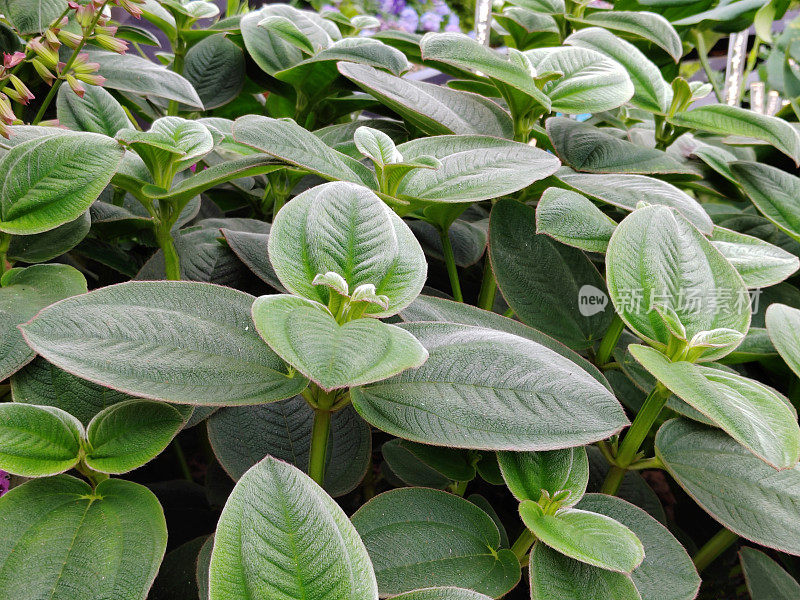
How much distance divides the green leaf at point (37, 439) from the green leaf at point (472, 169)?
284mm

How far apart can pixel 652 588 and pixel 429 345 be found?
0.21 meters

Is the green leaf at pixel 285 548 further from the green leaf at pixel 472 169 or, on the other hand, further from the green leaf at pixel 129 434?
the green leaf at pixel 472 169

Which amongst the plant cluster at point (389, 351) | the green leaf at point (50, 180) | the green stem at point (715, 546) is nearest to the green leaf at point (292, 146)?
the plant cluster at point (389, 351)

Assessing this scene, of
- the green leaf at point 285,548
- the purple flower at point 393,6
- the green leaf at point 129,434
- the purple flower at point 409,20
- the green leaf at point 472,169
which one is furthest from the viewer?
the purple flower at point 393,6

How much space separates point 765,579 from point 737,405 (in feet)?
0.76

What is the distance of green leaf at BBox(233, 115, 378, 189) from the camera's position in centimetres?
46

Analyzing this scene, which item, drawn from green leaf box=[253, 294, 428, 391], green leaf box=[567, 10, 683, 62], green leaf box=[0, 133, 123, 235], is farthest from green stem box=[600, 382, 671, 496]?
green leaf box=[567, 10, 683, 62]

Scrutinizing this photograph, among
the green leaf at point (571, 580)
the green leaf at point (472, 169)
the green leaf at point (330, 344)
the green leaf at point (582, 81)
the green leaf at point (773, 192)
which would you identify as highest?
the green leaf at point (582, 81)

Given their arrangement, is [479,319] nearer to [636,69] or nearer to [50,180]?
[50,180]

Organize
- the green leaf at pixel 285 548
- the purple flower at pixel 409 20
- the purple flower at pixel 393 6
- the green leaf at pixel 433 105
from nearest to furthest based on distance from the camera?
the green leaf at pixel 285 548, the green leaf at pixel 433 105, the purple flower at pixel 409 20, the purple flower at pixel 393 6

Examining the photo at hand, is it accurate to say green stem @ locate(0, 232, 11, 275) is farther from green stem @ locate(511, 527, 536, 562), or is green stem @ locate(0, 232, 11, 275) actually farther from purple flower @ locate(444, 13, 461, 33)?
purple flower @ locate(444, 13, 461, 33)

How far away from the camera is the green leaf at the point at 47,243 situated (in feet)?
1.69

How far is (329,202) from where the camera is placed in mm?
409

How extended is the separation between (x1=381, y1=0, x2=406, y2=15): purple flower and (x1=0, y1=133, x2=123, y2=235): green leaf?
2487mm
